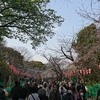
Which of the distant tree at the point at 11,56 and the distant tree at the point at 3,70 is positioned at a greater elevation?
the distant tree at the point at 11,56

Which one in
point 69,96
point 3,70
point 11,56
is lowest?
point 69,96

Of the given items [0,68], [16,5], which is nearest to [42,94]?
[16,5]

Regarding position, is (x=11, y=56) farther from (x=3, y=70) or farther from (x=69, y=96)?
(x=69, y=96)

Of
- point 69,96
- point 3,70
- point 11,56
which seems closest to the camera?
point 69,96

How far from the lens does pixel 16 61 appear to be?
170 ft

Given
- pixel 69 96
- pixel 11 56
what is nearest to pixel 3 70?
pixel 69 96

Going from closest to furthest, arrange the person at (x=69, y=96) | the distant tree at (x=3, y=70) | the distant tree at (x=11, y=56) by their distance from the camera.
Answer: the person at (x=69, y=96) < the distant tree at (x=3, y=70) < the distant tree at (x=11, y=56)

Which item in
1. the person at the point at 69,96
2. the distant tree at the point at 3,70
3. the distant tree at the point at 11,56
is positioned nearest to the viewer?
the person at the point at 69,96

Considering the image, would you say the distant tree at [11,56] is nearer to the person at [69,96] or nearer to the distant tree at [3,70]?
the distant tree at [3,70]

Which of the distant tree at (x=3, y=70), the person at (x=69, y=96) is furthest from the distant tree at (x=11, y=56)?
the person at (x=69, y=96)

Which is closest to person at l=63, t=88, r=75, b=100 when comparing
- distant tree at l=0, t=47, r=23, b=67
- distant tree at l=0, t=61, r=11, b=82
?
distant tree at l=0, t=61, r=11, b=82

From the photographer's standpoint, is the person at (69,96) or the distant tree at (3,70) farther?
the distant tree at (3,70)

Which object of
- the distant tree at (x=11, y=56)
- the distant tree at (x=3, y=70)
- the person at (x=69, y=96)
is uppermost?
the distant tree at (x=11, y=56)

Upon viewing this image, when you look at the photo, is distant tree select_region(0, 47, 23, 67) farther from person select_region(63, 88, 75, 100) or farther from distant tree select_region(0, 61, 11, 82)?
person select_region(63, 88, 75, 100)
